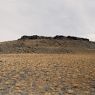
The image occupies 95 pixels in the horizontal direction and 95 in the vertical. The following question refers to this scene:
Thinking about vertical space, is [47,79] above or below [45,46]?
below

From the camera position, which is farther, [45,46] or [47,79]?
[45,46]

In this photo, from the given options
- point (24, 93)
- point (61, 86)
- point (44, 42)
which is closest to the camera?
point (24, 93)

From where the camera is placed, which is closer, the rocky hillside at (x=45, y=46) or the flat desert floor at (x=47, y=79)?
the flat desert floor at (x=47, y=79)

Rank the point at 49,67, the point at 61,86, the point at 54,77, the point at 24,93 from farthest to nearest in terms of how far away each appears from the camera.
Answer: the point at 49,67 → the point at 54,77 → the point at 61,86 → the point at 24,93

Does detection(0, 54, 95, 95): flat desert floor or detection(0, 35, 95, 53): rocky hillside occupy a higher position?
detection(0, 35, 95, 53): rocky hillside

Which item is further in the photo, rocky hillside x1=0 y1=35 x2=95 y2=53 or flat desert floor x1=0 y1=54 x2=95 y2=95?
rocky hillside x1=0 y1=35 x2=95 y2=53

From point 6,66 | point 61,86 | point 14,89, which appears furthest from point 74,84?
point 6,66

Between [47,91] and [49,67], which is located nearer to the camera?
[47,91]

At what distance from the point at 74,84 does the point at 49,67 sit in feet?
17.6

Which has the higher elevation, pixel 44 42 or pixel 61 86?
pixel 44 42

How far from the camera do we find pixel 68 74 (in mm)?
18625

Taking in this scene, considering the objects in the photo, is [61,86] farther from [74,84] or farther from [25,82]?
[25,82]

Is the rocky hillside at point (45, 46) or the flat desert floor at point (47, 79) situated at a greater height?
the rocky hillside at point (45, 46)

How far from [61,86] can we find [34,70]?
455cm
